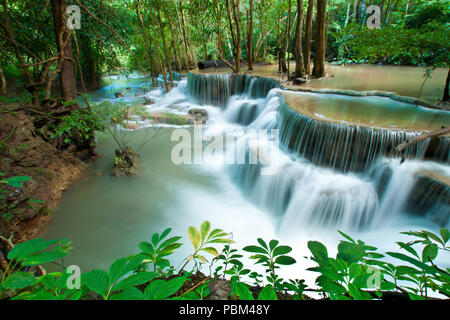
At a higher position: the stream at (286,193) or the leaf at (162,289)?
the leaf at (162,289)

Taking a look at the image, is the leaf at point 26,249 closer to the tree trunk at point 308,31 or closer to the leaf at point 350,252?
the leaf at point 350,252

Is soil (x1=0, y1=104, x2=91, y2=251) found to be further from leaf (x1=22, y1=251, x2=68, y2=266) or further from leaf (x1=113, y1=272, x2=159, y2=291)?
leaf (x1=113, y1=272, x2=159, y2=291)

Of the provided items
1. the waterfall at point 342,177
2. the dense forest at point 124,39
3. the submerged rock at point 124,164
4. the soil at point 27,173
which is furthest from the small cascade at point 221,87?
the soil at point 27,173

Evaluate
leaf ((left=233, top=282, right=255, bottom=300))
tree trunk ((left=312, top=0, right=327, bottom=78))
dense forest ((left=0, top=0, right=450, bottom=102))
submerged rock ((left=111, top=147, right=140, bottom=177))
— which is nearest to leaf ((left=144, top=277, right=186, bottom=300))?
leaf ((left=233, top=282, right=255, bottom=300))

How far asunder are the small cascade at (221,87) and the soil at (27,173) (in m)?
7.89

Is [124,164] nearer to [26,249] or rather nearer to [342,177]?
[342,177]

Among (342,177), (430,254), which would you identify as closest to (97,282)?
(430,254)

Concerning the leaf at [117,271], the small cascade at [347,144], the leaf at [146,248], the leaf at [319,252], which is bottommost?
the small cascade at [347,144]

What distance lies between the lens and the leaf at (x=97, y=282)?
0.65 meters

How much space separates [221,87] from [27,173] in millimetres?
9148
